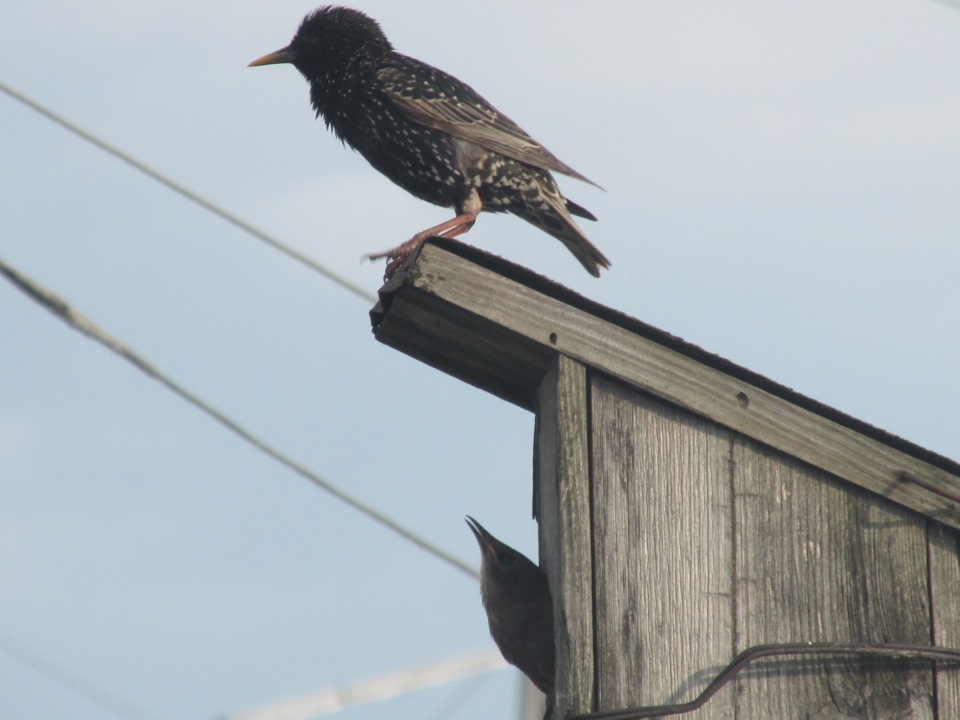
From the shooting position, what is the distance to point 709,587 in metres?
2.61

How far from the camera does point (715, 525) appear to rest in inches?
104

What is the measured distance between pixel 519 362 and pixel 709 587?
24.1 inches

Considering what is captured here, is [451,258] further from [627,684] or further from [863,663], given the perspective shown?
[863,663]

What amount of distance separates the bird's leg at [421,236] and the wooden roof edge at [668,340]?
5.6 inches

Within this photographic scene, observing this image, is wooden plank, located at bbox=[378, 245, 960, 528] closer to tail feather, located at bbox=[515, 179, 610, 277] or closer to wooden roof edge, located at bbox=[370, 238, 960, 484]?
wooden roof edge, located at bbox=[370, 238, 960, 484]

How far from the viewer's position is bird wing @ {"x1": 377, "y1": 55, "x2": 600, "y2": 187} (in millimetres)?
4715

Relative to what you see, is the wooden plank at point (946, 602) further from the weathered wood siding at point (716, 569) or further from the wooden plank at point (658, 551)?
the wooden plank at point (658, 551)

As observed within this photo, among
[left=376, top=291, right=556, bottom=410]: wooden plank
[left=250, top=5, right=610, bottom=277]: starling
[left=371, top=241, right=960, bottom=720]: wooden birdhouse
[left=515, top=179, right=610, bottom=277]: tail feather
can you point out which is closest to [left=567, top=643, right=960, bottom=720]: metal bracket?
[left=371, top=241, right=960, bottom=720]: wooden birdhouse

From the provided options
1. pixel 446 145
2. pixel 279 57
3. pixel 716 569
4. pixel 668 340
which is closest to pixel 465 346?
pixel 668 340

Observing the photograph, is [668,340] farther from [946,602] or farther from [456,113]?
[456,113]

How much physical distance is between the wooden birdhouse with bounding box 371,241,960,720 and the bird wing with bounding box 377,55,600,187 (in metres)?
1.96

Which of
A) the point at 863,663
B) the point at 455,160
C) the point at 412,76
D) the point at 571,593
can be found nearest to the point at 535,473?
the point at 571,593

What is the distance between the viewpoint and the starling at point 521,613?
2.96 meters

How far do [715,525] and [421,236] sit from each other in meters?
1.49
